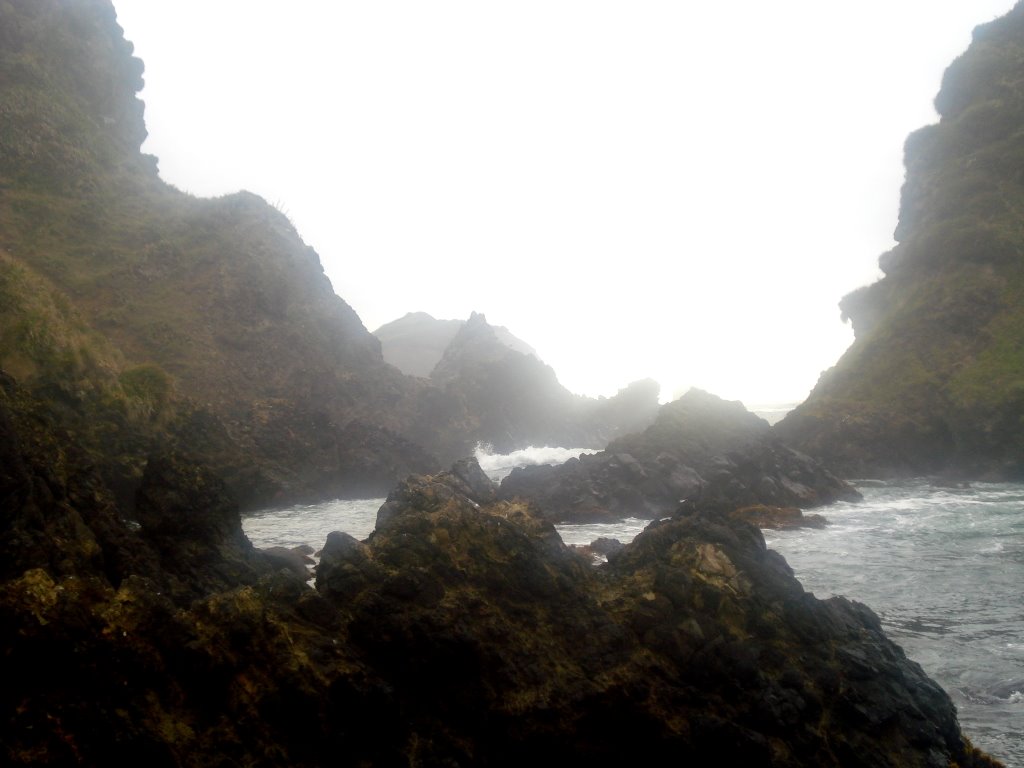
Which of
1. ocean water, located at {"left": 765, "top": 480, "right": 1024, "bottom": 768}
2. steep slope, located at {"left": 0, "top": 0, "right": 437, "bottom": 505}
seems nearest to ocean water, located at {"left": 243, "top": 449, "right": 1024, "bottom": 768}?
ocean water, located at {"left": 765, "top": 480, "right": 1024, "bottom": 768}

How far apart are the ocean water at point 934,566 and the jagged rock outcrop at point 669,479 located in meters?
2.12

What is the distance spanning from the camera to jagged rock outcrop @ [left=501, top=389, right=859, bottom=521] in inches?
1273

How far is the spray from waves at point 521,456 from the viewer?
2357 inches

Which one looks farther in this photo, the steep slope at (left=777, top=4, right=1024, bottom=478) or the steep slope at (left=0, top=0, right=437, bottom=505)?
the steep slope at (left=777, top=4, right=1024, bottom=478)

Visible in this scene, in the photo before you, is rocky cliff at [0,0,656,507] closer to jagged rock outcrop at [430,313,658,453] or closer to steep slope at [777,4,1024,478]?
jagged rock outcrop at [430,313,658,453]

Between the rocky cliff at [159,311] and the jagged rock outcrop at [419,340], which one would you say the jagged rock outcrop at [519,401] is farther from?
the jagged rock outcrop at [419,340]

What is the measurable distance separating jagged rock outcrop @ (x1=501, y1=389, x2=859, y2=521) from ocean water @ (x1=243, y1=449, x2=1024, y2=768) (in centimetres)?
212

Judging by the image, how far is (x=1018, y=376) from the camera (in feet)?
138

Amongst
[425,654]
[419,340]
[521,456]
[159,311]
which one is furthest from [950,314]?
[419,340]

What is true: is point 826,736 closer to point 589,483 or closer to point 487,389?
point 589,483

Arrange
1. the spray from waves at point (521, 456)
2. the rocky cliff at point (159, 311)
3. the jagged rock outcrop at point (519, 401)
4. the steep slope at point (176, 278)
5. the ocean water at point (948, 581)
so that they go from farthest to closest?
the jagged rock outcrop at point (519, 401), the spray from waves at point (521, 456), the steep slope at point (176, 278), the rocky cliff at point (159, 311), the ocean water at point (948, 581)

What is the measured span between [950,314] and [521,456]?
1564 inches

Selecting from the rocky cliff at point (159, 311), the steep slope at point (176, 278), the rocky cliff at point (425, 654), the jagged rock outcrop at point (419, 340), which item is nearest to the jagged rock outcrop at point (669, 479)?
the rocky cliff at point (159, 311)

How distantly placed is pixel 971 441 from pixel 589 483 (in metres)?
26.5
